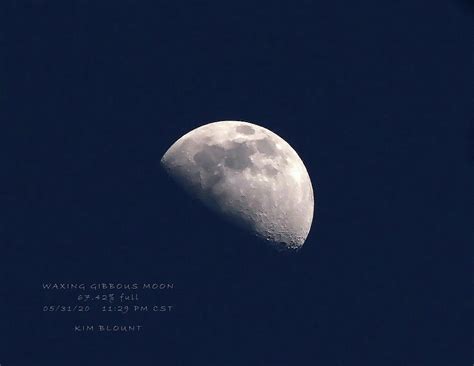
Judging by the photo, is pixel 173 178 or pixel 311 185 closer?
pixel 173 178

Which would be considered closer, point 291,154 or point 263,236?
point 263,236

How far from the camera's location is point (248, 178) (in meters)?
Result: 11.1

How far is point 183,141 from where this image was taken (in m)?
11.7

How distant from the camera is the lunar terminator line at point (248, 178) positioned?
11.0m

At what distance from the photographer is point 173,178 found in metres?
11.3

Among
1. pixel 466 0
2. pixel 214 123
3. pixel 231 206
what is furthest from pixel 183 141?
pixel 466 0

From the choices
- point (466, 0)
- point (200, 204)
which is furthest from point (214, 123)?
point (466, 0)

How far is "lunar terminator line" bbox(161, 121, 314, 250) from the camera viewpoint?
1101cm

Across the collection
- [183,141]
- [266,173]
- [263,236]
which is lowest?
[263,236]

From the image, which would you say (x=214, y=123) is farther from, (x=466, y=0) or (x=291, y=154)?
(x=466, y=0)

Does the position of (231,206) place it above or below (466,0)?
below

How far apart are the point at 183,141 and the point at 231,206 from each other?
4.62 ft

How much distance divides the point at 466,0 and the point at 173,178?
16.5 feet

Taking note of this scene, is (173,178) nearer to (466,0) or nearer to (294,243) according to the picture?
(294,243)
